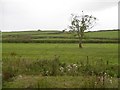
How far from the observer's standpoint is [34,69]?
21281mm

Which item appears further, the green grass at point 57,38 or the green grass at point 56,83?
the green grass at point 57,38

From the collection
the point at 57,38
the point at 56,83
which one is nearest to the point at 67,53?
the point at 56,83

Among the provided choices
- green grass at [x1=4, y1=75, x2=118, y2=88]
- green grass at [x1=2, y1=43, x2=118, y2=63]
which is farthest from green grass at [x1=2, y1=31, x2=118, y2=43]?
green grass at [x1=4, y1=75, x2=118, y2=88]

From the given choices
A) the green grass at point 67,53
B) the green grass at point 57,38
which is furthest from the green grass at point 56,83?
the green grass at point 57,38

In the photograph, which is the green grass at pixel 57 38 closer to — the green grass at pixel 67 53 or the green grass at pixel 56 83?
the green grass at pixel 67 53

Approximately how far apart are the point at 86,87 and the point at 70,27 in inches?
2640

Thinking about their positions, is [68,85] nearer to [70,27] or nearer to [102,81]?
[102,81]

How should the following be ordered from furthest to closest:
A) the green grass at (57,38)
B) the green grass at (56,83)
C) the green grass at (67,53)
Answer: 1. the green grass at (57,38)
2. the green grass at (67,53)
3. the green grass at (56,83)

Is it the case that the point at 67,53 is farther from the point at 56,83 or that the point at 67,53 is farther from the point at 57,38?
the point at 57,38

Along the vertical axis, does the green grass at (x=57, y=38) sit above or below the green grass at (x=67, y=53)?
above

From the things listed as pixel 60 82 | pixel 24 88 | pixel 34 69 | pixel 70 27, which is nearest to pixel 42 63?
pixel 34 69

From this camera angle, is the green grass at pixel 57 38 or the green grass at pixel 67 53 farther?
the green grass at pixel 57 38

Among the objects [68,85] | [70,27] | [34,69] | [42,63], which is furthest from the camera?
[70,27]

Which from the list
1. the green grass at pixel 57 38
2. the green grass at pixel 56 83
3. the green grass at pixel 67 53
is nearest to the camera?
the green grass at pixel 56 83
